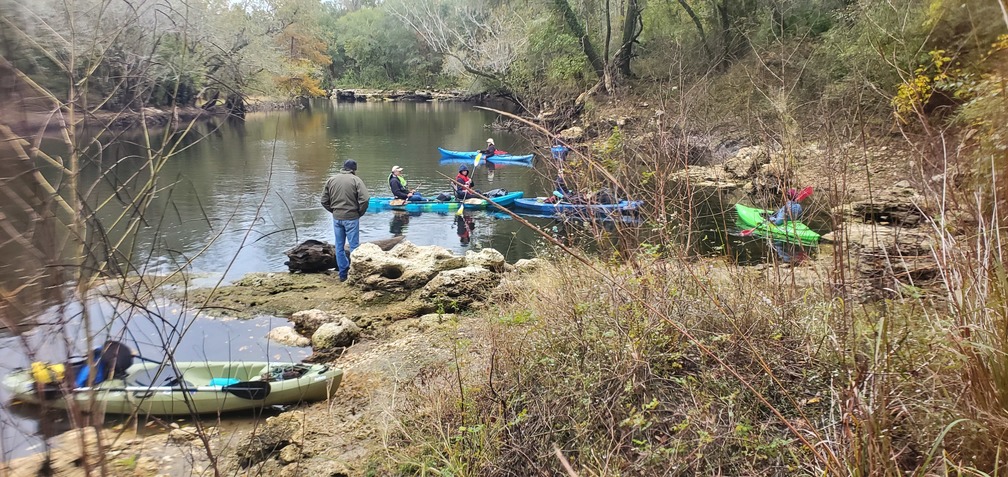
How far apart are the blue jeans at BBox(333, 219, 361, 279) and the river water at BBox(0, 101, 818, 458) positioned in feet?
3.41

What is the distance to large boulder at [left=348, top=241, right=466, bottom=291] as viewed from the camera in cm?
885

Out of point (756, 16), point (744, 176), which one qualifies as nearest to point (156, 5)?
point (744, 176)

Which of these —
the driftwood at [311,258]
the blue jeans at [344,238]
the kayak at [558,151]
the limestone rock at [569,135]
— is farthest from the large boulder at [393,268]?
the kayak at [558,151]

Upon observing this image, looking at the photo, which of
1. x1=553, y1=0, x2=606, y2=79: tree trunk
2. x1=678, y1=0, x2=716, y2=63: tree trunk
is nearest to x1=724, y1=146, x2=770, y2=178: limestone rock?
x1=678, y1=0, x2=716, y2=63: tree trunk

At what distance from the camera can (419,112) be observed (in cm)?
4106

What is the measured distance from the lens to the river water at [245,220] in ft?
6.40

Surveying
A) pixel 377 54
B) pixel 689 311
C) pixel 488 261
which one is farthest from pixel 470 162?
pixel 377 54

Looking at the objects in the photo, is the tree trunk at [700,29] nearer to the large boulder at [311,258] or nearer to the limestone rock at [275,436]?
the large boulder at [311,258]

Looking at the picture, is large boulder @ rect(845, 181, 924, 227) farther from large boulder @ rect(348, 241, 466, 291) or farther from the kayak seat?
large boulder @ rect(348, 241, 466, 291)

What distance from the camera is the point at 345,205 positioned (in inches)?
367

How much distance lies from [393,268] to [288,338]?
214 centimetres

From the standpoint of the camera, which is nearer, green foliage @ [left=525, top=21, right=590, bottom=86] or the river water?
the river water

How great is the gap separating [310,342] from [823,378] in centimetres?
576

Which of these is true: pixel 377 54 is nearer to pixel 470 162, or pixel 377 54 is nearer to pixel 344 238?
pixel 470 162
